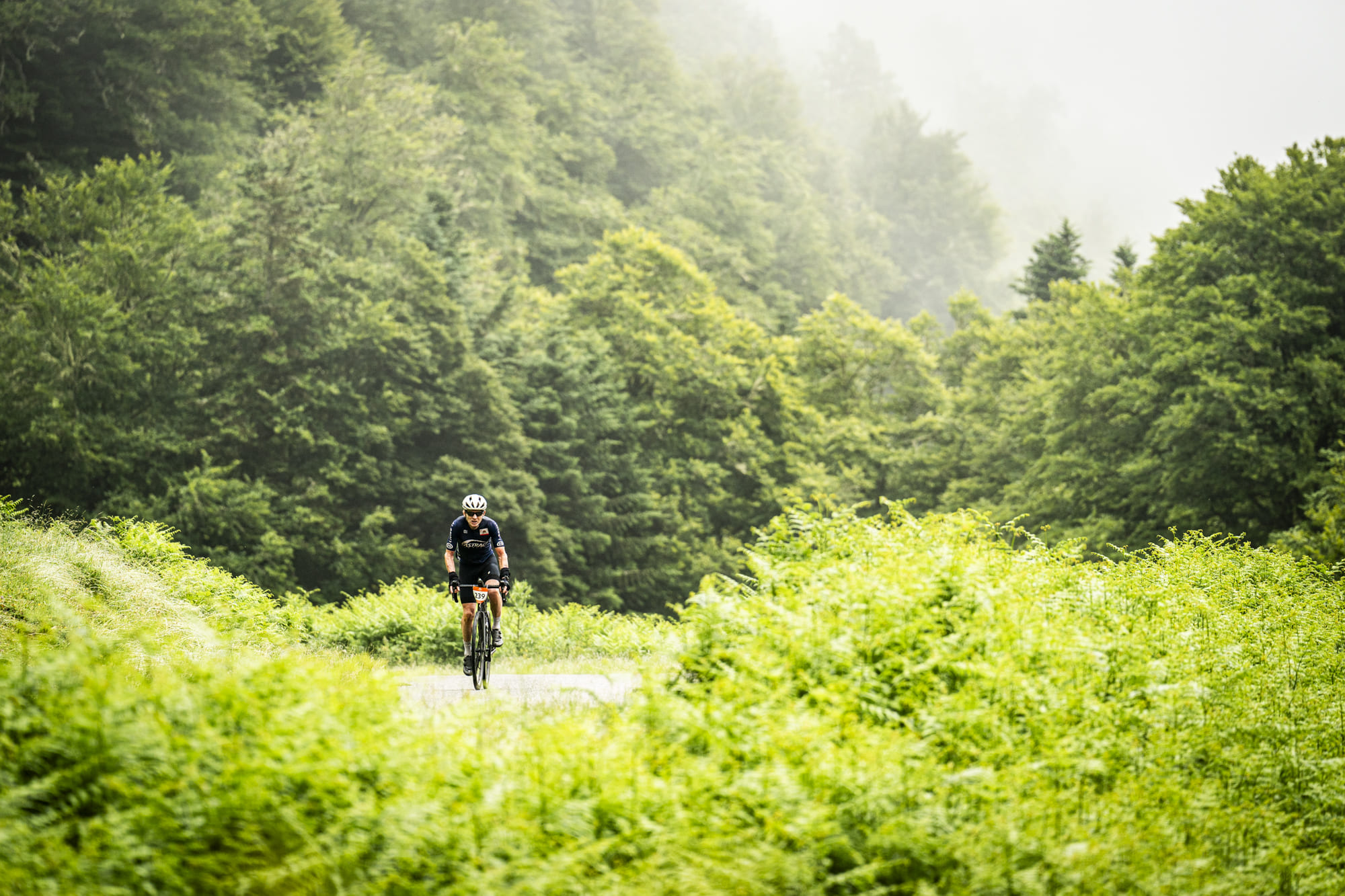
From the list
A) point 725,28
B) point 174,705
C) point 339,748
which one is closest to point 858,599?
point 339,748

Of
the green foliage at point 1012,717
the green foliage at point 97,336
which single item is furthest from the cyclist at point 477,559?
the green foliage at point 97,336

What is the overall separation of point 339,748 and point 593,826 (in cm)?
135

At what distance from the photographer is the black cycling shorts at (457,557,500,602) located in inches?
395

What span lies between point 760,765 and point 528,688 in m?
5.48

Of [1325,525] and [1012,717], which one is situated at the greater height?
[1325,525]

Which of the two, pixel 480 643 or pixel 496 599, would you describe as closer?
pixel 480 643

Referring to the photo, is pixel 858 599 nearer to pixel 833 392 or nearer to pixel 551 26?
pixel 833 392

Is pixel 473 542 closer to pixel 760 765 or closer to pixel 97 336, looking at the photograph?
pixel 760 765

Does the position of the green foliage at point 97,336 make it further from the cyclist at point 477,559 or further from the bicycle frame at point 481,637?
the bicycle frame at point 481,637

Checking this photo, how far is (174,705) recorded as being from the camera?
15.1ft

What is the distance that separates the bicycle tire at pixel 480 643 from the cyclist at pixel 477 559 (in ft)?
0.20

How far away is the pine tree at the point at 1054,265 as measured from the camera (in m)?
48.8

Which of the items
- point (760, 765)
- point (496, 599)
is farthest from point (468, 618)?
point (760, 765)

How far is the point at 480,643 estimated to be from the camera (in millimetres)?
10070
